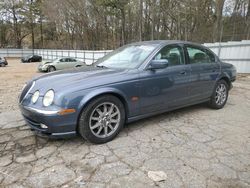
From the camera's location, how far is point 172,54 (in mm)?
3887

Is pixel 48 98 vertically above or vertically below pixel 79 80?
below

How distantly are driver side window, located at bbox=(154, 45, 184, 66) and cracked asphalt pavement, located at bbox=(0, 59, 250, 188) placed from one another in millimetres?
1082

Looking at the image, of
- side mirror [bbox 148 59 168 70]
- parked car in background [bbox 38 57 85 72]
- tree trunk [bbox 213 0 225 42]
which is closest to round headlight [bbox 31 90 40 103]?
side mirror [bbox 148 59 168 70]

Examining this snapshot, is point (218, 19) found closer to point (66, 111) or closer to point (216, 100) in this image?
point (216, 100)

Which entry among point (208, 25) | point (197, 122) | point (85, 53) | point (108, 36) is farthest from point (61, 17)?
point (197, 122)

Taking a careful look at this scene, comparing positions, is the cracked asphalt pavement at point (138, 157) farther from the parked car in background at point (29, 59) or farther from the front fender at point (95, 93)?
the parked car in background at point (29, 59)

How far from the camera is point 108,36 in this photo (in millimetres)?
26109

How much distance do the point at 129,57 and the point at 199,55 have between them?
5.09 ft

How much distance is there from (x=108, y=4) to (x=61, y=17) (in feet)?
32.6

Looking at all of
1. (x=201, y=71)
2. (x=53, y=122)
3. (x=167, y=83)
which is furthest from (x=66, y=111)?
(x=201, y=71)

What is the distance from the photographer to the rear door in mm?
4117

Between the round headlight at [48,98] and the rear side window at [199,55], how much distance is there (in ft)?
8.59

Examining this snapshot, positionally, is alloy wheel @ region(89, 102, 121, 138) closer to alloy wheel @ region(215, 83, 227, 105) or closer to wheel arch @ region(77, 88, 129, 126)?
wheel arch @ region(77, 88, 129, 126)

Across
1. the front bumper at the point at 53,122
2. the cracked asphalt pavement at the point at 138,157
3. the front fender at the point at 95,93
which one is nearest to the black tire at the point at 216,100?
the cracked asphalt pavement at the point at 138,157
